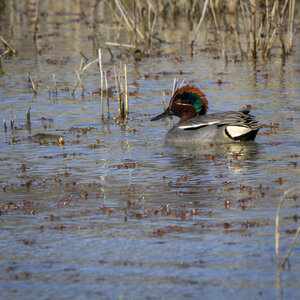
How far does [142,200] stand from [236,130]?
156 inches

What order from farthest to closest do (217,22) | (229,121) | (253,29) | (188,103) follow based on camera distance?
(217,22)
(253,29)
(188,103)
(229,121)

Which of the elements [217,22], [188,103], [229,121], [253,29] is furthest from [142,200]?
[217,22]

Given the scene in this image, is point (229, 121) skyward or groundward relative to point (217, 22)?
groundward

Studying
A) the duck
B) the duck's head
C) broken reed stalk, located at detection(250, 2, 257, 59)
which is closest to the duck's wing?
the duck

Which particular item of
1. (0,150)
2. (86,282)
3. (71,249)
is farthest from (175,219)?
(0,150)

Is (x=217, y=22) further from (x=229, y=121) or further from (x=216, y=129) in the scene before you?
(x=229, y=121)

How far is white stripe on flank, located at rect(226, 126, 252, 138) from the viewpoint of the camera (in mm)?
11781

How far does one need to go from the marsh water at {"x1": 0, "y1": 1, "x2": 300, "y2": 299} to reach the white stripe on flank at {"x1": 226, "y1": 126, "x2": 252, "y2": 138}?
19 cm

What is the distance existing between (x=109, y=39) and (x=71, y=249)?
1863 centimetres

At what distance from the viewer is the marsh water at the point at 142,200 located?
19.7 feet

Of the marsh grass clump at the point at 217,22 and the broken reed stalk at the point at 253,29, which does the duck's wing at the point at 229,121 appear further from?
the marsh grass clump at the point at 217,22

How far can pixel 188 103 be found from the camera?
42.9 ft

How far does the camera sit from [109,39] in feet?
81.2

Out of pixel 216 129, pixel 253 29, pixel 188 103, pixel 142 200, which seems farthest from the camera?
pixel 253 29
